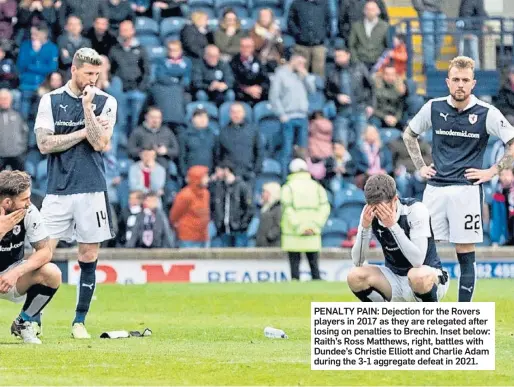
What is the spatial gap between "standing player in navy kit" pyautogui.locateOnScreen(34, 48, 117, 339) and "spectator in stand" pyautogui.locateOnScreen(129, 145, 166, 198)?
28.9 feet

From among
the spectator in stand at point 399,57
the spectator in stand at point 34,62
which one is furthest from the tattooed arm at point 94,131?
the spectator in stand at point 399,57

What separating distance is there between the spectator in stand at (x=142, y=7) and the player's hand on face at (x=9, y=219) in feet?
44.7

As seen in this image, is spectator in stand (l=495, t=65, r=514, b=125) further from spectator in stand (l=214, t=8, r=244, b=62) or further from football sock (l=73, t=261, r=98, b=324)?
football sock (l=73, t=261, r=98, b=324)

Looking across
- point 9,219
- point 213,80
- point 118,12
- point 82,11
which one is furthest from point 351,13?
point 9,219

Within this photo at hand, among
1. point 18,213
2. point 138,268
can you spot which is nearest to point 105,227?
point 18,213

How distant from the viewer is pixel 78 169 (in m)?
12.0

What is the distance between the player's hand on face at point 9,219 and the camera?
410 inches

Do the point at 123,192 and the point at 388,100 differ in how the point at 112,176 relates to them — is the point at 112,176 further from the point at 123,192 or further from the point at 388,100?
the point at 388,100

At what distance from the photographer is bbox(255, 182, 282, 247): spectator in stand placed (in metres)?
21.2

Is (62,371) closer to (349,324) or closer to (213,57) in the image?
(349,324)

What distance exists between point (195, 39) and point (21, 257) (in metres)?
11.9

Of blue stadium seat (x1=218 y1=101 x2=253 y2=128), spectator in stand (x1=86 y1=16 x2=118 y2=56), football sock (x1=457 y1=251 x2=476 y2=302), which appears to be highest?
spectator in stand (x1=86 y1=16 x2=118 y2=56)

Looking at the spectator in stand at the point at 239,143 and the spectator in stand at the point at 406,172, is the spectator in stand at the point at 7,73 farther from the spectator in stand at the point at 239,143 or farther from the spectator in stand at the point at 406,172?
the spectator in stand at the point at 406,172

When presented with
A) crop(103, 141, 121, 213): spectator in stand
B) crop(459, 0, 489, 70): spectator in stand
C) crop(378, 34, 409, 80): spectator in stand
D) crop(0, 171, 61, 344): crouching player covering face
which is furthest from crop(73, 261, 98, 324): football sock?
crop(459, 0, 489, 70): spectator in stand
